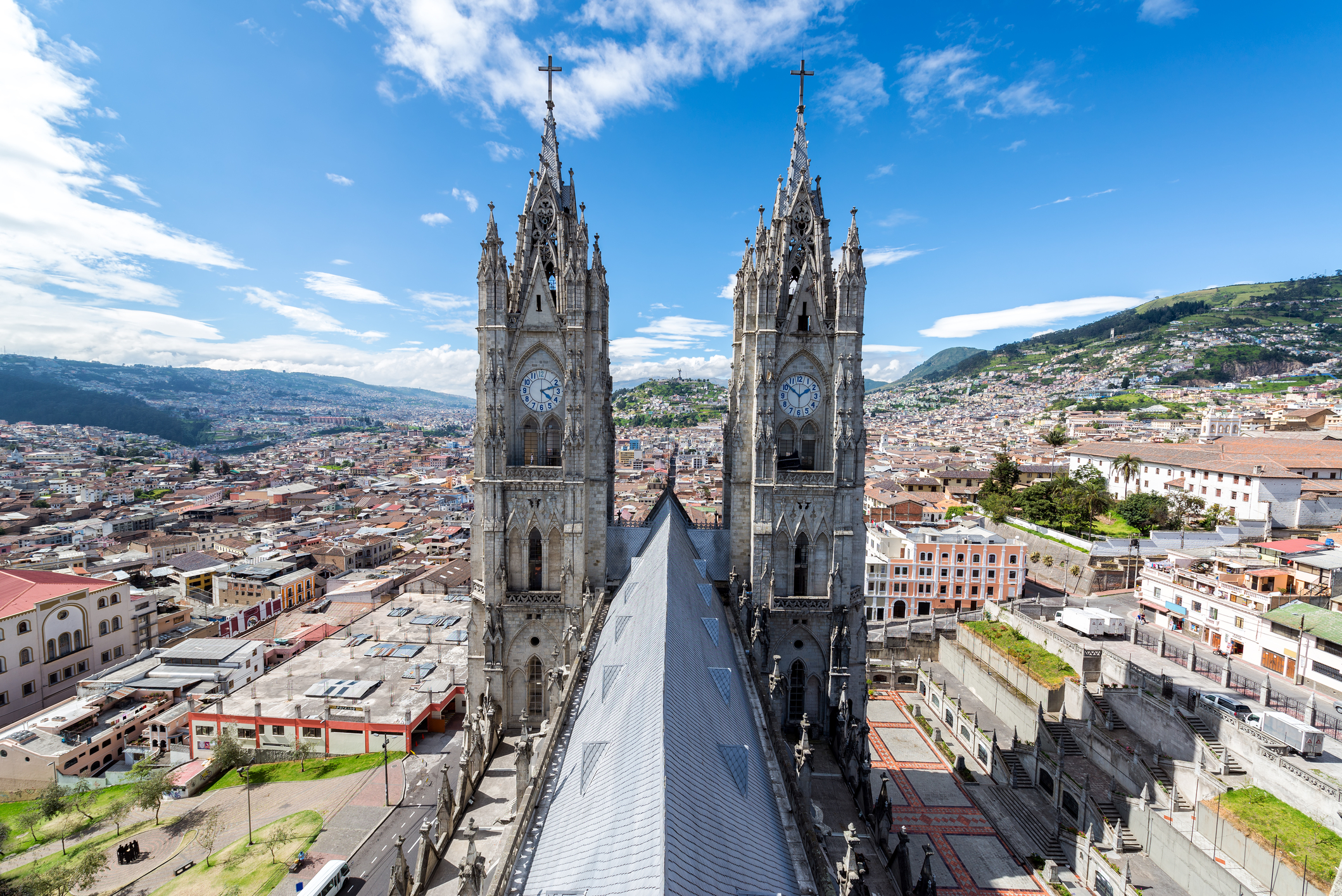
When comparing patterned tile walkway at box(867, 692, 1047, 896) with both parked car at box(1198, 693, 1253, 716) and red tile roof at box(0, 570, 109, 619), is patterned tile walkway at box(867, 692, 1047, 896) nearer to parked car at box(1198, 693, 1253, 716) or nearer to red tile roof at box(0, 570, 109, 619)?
parked car at box(1198, 693, 1253, 716)

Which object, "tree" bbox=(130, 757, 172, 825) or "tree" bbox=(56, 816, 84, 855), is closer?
"tree" bbox=(56, 816, 84, 855)

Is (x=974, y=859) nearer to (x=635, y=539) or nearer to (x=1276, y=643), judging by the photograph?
(x=635, y=539)

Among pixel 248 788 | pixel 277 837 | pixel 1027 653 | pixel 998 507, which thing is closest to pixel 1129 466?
pixel 998 507

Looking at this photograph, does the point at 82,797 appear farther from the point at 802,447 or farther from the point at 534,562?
the point at 802,447

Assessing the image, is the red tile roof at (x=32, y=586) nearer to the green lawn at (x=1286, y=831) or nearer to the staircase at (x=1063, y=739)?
the staircase at (x=1063, y=739)

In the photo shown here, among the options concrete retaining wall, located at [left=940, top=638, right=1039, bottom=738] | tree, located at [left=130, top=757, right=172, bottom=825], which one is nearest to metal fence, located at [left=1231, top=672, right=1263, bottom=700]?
concrete retaining wall, located at [left=940, top=638, right=1039, bottom=738]

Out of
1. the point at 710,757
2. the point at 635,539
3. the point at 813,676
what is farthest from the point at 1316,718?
the point at 710,757

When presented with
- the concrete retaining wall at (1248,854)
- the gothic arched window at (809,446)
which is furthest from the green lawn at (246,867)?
the concrete retaining wall at (1248,854)
